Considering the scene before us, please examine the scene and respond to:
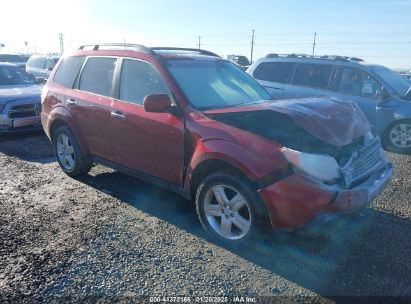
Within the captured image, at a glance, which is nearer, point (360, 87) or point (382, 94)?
point (382, 94)

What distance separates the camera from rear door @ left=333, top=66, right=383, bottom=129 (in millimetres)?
7957

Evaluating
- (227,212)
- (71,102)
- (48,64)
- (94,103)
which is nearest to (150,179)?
(227,212)

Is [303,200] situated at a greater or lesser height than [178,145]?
lesser

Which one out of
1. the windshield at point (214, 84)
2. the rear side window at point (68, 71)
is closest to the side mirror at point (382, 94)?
the windshield at point (214, 84)

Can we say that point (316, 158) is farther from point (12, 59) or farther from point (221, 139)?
point (12, 59)

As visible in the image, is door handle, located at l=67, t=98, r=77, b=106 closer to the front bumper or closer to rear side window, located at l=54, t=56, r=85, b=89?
rear side window, located at l=54, t=56, r=85, b=89

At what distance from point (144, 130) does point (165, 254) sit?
4.68 ft

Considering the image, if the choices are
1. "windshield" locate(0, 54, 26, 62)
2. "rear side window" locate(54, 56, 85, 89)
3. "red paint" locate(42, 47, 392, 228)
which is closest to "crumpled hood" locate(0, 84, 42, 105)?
"red paint" locate(42, 47, 392, 228)

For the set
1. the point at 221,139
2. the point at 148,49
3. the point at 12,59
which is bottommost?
the point at 12,59

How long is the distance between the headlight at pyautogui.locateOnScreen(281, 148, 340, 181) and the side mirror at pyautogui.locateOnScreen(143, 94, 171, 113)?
4.37ft

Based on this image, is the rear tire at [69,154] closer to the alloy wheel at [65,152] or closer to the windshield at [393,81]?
the alloy wheel at [65,152]

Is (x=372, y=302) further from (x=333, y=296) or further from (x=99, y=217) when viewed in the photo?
(x=99, y=217)

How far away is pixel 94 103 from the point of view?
16.1 ft

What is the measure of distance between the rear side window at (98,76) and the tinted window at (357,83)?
5.32m
